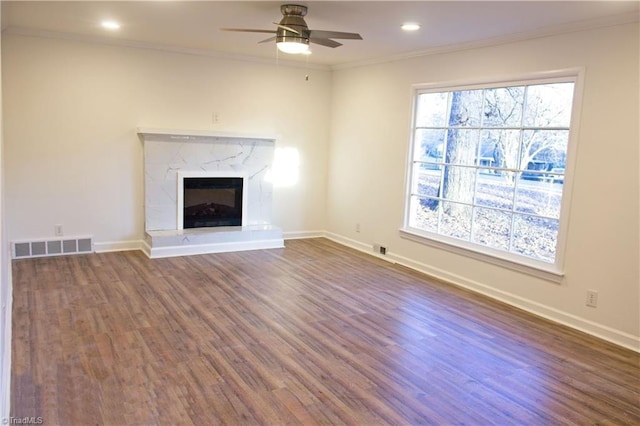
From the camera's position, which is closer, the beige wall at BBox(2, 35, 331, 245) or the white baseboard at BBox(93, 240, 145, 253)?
the beige wall at BBox(2, 35, 331, 245)

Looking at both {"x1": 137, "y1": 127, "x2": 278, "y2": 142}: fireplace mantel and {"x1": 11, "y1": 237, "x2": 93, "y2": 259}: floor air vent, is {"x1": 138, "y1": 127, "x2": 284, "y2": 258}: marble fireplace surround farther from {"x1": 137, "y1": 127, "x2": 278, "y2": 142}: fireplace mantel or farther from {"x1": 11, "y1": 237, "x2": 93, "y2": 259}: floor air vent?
{"x1": 11, "y1": 237, "x2": 93, "y2": 259}: floor air vent

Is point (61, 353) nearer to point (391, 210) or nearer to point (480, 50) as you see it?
point (391, 210)

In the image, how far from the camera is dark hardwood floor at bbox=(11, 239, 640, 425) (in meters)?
Result: 2.58

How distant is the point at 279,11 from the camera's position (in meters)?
3.84

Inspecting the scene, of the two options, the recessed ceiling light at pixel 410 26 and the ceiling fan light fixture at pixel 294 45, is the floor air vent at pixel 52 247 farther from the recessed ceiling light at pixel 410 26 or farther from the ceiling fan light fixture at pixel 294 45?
the recessed ceiling light at pixel 410 26

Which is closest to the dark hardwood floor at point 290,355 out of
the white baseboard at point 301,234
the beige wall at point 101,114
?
the beige wall at point 101,114

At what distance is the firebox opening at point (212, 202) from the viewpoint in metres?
6.09

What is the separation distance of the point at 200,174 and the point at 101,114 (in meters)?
1.34

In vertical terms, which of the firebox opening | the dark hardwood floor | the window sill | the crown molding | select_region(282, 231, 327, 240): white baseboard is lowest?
the dark hardwood floor

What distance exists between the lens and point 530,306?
428cm

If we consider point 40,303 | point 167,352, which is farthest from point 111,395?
point 40,303

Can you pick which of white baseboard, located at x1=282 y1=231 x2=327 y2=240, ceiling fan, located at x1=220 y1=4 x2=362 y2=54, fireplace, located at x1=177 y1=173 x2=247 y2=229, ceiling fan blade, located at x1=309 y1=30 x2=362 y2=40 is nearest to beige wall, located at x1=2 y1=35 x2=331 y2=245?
fireplace, located at x1=177 y1=173 x2=247 y2=229

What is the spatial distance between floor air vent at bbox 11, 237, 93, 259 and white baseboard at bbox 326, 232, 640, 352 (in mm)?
3558

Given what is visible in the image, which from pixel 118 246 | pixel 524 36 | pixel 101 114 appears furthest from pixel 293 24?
pixel 118 246
